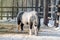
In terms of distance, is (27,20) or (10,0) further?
(10,0)

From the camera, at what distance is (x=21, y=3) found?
13133 millimetres

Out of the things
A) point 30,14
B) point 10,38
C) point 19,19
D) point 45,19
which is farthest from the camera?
point 45,19

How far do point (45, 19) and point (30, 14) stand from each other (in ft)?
9.00

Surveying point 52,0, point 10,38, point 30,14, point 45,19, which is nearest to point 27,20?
point 30,14

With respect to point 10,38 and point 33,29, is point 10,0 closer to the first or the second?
point 33,29

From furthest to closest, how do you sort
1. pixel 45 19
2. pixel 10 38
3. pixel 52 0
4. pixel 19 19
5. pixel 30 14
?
pixel 52 0 < pixel 45 19 < pixel 19 19 < pixel 30 14 < pixel 10 38

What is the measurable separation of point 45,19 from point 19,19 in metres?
2.38

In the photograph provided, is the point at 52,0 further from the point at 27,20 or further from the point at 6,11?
the point at 27,20

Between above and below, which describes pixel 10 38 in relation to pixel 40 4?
below

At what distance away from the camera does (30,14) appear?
24.2ft

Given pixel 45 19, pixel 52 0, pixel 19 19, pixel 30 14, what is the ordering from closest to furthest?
pixel 30 14, pixel 19 19, pixel 45 19, pixel 52 0

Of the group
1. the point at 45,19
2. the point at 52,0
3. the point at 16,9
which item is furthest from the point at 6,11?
the point at 45,19

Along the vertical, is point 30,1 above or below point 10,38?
above

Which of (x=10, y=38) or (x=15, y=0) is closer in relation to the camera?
(x=10, y=38)
